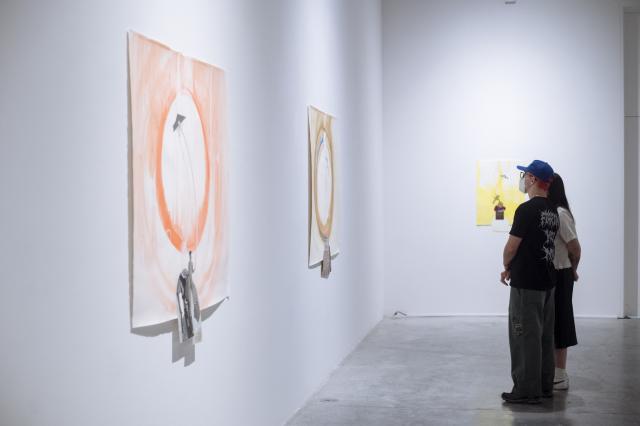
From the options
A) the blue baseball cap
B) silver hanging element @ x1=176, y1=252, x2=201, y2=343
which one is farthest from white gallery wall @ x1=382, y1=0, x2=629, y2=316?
silver hanging element @ x1=176, y1=252, x2=201, y2=343

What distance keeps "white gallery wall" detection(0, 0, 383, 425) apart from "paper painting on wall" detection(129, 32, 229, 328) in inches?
3.6

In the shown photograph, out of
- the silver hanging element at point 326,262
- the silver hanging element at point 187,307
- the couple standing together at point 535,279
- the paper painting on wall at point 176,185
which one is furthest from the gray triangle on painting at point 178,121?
the silver hanging element at point 326,262

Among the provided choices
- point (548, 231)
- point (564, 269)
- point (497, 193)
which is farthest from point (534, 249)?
point (497, 193)

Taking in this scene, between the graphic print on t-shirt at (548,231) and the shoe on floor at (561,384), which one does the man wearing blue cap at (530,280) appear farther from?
the shoe on floor at (561,384)

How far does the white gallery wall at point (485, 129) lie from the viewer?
1091cm

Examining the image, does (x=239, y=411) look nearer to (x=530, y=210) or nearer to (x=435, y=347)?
(x=530, y=210)

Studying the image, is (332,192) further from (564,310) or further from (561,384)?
(561,384)

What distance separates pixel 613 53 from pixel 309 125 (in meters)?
6.09

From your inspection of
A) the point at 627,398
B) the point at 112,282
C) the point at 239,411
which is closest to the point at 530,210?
the point at 627,398

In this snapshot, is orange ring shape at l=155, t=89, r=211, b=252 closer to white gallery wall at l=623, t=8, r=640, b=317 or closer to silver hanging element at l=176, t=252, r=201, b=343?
silver hanging element at l=176, t=252, r=201, b=343

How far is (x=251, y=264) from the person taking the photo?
15.9 ft

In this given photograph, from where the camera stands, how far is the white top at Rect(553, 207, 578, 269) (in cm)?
637

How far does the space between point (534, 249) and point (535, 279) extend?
0.71 ft

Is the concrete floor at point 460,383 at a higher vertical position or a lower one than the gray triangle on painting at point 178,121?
lower
